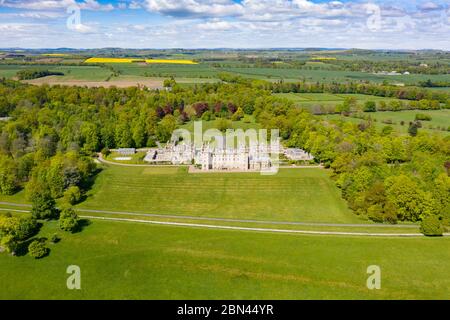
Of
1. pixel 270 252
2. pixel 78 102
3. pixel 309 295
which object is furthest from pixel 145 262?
pixel 78 102

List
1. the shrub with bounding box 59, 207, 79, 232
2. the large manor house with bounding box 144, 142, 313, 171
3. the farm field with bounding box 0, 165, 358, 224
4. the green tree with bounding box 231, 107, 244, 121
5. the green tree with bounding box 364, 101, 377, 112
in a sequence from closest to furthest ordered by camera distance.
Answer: the shrub with bounding box 59, 207, 79, 232 → the farm field with bounding box 0, 165, 358, 224 → the large manor house with bounding box 144, 142, 313, 171 → the green tree with bounding box 231, 107, 244, 121 → the green tree with bounding box 364, 101, 377, 112

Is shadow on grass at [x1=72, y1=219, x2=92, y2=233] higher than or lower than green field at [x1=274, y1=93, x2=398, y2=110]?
lower

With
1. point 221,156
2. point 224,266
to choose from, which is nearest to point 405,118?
point 221,156

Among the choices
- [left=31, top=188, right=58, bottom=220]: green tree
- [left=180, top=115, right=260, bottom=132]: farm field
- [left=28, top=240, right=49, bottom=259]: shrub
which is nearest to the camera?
[left=28, top=240, right=49, bottom=259]: shrub

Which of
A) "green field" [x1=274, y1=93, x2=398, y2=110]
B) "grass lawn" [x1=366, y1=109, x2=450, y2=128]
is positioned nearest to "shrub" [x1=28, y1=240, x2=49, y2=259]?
"green field" [x1=274, y1=93, x2=398, y2=110]

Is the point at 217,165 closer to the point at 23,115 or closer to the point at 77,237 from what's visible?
the point at 77,237

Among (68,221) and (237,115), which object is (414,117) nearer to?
(237,115)

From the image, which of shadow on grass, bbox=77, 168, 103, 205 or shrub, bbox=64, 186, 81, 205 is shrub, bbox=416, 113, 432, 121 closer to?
shadow on grass, bbox=77, 168, 103, 205
